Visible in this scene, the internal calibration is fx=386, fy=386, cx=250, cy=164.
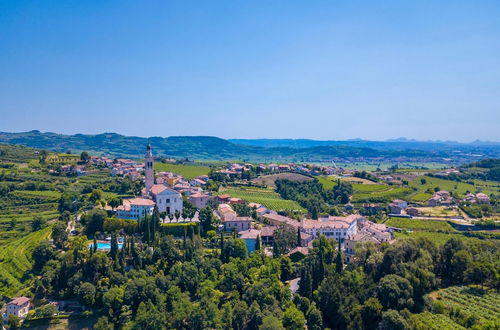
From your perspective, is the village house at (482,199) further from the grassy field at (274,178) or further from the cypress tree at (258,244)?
the cypress tree at (258,244)

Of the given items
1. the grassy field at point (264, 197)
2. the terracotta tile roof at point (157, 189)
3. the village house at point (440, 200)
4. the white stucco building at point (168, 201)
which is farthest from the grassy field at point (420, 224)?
the terracotta tile roof at point (157, 189)

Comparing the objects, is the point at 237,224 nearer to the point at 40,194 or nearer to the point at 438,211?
the point at 40,194

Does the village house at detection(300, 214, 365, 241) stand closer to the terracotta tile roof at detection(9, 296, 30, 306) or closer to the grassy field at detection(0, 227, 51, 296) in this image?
the terracotta tile roof at detection(9, 296, 30, 306)

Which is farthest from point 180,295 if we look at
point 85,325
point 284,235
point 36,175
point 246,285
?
point 36,175

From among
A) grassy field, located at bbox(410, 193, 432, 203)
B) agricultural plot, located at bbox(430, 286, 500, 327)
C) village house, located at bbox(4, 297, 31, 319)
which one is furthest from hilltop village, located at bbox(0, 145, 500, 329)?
grassy field, located at bbox(410, 193, 432, 203)

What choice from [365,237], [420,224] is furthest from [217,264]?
[420,224]
